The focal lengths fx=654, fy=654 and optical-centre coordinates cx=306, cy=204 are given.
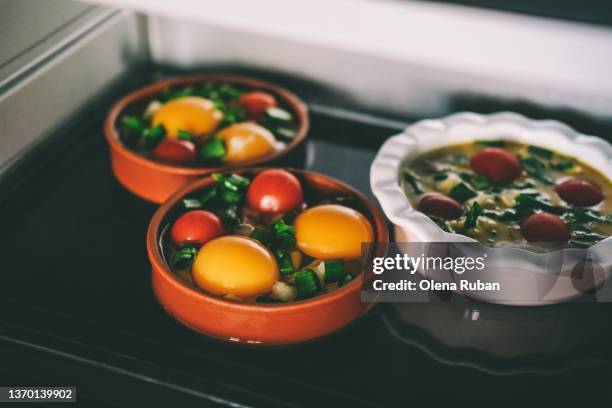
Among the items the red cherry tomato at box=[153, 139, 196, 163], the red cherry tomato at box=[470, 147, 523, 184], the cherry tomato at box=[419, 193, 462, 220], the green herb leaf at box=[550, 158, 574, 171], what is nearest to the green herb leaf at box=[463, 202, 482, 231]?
the cherry tomato at box=[419, 193, 462, 220]

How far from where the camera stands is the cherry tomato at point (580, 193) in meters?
1.05

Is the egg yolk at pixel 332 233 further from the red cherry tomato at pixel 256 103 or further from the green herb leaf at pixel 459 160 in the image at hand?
the red cherry tomato at pixel 256 103

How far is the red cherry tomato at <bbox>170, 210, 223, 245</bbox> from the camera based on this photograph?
98 cm

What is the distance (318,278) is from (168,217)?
269 mm

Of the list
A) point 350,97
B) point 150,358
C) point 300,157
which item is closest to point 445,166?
point 300,157

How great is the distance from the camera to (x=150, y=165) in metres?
1.12

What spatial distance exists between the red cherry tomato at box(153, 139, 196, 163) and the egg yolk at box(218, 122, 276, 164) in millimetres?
62

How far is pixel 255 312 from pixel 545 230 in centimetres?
44

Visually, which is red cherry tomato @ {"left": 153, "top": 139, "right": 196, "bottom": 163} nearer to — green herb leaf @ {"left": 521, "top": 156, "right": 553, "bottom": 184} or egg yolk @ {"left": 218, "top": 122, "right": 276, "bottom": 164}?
egg yolk @ {"left": 218, "top": 122, "right": 276, "bottom": 164}

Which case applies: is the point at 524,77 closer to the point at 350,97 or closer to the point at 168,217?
the point at 168,217

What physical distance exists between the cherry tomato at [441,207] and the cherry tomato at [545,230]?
0.34ft

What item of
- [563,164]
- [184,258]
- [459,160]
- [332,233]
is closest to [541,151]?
[563,164]

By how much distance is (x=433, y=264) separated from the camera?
3.14 ft

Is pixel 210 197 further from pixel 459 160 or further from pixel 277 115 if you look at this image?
pixel 459 160
